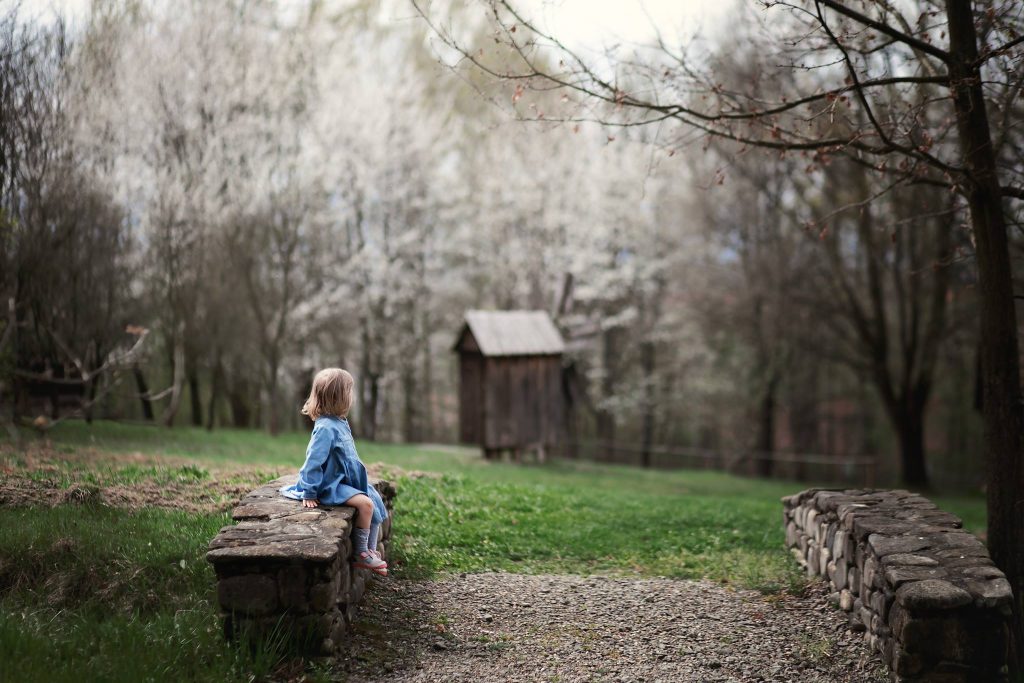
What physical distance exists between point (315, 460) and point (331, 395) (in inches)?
17.6

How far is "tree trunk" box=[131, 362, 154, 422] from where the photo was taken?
13.4 m

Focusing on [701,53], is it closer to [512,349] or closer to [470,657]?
[470,657]

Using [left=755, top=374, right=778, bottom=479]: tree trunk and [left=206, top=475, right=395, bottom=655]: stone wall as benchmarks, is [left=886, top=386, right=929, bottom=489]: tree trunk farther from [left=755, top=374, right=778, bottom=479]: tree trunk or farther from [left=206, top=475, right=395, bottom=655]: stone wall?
[left=206, top=475, right=395, bottom=655]: stone wall

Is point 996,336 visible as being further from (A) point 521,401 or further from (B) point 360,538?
(A) point 521,401

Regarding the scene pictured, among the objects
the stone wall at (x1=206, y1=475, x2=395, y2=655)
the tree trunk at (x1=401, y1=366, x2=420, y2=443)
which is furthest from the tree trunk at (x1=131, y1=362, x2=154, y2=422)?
the tree trunk at (x1=401, y1=366, x2=420, y2=443)

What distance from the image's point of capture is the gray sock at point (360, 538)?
5805mm

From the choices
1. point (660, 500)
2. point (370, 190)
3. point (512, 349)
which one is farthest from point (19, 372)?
point (370, 190)

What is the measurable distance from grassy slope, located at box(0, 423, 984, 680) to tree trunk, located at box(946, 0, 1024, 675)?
185 centimetres

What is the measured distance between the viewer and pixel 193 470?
849cm

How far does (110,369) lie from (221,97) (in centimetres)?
706

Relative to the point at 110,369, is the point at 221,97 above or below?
above

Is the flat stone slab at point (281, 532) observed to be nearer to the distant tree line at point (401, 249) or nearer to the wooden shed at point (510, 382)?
the distant tree line at point (401, 249)

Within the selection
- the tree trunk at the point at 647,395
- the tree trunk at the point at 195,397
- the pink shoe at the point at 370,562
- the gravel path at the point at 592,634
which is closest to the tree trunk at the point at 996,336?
the gravel path at the point at 592,634

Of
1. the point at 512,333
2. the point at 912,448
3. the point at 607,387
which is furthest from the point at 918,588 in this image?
the point at 607,387
